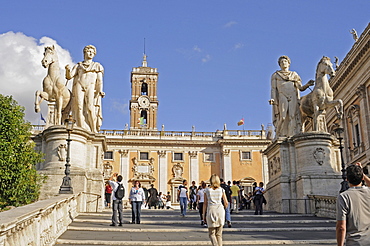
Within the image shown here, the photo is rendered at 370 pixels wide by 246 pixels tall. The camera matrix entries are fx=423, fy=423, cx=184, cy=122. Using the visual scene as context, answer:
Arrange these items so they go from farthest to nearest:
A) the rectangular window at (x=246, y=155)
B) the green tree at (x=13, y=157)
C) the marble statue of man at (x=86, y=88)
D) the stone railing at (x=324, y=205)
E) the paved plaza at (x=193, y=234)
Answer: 1. the rectangular window at (x=246, y=155)
2. the green tree at (x=13, y=157)
3. the marble statue of man at (x=86, y=88)
4. the stone railing at (x=324, y=205)
5. the paved plaza at (x=193, y=234)

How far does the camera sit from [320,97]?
17.5 m

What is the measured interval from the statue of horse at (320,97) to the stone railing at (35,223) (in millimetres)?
10736

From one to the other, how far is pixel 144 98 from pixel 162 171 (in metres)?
19.5

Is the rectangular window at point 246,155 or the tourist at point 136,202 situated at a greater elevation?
the rectangular window at point 246,155

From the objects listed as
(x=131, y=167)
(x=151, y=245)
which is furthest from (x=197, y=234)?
(x=131, y=167)

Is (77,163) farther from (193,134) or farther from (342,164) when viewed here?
(193,134)

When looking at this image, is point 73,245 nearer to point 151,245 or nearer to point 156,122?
point 151,245

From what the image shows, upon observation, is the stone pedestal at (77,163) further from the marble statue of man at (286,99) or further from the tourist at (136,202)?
the marble statue of man at (286,99)

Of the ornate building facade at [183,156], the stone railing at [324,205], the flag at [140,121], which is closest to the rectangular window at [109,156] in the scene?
the ornate building facade at [183,156]

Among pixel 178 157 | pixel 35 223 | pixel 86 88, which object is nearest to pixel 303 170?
pixel 86 88

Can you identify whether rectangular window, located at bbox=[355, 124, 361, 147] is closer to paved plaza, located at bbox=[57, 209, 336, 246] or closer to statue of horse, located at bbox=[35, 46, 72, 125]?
paved plaza, located at bbox=[57, 209, 336, 246]

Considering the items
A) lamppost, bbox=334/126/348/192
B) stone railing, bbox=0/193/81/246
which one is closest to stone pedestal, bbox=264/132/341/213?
lamppost, bbox=334/126/348/192

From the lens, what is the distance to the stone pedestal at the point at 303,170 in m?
16.4

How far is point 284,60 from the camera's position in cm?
1908
